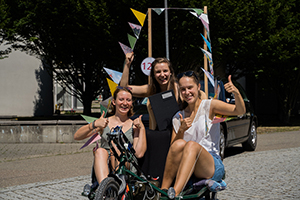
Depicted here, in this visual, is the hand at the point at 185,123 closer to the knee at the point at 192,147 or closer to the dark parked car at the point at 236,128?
the knee at the point at 192,147

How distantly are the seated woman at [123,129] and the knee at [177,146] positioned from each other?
0.93 ft

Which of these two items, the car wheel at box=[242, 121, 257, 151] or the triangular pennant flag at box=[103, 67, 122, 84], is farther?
the car wheel at box=[242, 121, 257, 151]

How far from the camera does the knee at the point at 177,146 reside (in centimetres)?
373

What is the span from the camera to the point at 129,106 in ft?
12.8

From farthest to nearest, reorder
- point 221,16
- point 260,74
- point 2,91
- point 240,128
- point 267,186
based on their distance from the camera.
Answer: point 2,91
point 260,74
point 221,16
point 240,128
point 267,186

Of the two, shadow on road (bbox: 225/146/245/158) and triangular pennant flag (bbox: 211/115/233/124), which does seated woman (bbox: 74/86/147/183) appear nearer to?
triangular pennant flag (bbox: 211/115/233/124)

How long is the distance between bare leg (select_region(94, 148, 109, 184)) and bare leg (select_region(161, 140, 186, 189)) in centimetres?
61

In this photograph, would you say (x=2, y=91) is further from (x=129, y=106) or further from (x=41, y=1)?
(x=129, y=106)

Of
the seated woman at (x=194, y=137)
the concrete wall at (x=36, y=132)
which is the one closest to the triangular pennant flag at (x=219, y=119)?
the seated woman at (x=194, y=137)

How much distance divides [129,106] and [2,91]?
27.1 m

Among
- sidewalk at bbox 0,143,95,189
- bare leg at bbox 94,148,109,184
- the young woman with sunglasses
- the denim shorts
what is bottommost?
sidewalk at bbox 0,143,95,189

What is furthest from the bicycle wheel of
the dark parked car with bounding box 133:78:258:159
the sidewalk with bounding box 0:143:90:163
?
the sidewalk with bounding box 0:143:90:163

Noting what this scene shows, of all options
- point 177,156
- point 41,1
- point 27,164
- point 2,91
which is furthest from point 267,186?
point 2,91

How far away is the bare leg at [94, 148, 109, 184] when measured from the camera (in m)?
3.50
